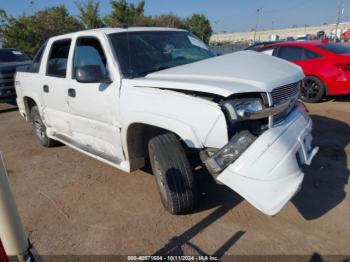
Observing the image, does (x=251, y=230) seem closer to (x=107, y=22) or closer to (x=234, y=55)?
(x=234, y=55)

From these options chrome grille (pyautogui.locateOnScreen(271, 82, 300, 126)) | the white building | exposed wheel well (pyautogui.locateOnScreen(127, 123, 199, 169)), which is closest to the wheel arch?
exposed wheel well (pyautogui.locateOnScreen(127, 123, 199, 169))

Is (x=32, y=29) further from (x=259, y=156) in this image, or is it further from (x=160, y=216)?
(x=259, y=156)

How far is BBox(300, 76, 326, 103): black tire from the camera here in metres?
7.58

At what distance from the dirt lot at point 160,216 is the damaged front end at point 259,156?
0.56 metres

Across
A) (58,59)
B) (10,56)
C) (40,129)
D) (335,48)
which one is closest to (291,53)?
(335,48)

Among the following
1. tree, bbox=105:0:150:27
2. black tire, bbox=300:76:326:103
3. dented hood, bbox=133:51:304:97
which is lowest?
black tire, bbox=300:76:326:103

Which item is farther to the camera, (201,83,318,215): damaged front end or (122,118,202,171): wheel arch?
(122,118,202,171): wheel arch

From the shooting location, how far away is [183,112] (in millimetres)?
2717

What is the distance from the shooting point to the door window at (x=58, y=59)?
4.34 metres

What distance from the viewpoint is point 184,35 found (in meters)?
4.30

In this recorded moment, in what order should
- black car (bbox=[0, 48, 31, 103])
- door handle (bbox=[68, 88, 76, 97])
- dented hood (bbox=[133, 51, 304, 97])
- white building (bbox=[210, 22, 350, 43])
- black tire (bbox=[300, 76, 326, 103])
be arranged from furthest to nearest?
white building (bbox=[210, 22, 350, 43]) < black car (bbox=[0, 48, 31, 103]) < black tire (bbox=[300, 76, 326, 103]) < door handle (bbox=[68, 88, 76, 97]) < dented hood (bbox=[133, 51, 304, 97])

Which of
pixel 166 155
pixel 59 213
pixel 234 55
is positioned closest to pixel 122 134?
pixel 166 155

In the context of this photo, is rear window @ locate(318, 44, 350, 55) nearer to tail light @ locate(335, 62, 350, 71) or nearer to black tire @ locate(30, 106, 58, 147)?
tail light @ locate(335, 62, 350, 71)

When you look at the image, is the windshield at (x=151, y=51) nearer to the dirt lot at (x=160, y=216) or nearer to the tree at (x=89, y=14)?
the dirt lot at (x=160, y=216)
